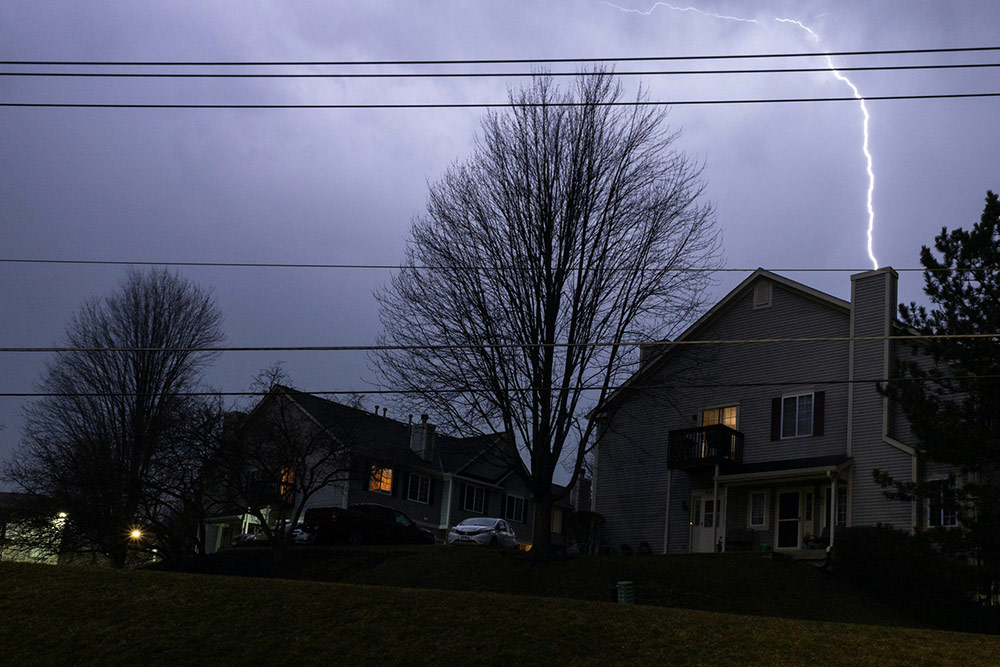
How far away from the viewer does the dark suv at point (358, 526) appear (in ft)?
110

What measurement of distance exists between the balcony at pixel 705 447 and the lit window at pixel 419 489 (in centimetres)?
1762

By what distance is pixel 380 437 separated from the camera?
46656 millimetres

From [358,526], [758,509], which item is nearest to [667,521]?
[758,509]

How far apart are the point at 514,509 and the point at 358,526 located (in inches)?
776

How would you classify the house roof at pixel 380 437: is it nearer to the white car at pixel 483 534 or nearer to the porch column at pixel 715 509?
the white car at pixel 483 534

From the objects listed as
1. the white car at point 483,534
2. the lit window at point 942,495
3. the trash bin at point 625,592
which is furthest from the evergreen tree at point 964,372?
the white car at point 483,534

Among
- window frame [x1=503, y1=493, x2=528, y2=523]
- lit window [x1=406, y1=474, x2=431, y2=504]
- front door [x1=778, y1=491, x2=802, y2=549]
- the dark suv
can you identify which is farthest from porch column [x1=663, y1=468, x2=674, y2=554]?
window frame [x1=503, y1=493, x2=528, y2=523]

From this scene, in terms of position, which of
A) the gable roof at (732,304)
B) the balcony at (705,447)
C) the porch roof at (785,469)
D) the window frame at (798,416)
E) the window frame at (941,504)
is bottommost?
the window frame at (941,504)

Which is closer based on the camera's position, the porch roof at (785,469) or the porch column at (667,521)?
the porch roof at (785,469)

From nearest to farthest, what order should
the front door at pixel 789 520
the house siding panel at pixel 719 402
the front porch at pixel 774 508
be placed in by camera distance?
the front porch at pixel 774 508, the front door at pixel 789 520, the house siding panel at pixel 719 402

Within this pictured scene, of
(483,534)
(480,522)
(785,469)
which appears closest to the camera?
(785,469)

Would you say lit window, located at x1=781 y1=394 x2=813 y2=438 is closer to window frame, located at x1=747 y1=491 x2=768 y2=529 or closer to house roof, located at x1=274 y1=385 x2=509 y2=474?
window frame, located at x1=747 y1=491 x2=768 y2=529

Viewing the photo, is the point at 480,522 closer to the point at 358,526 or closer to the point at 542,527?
the point at 358,526

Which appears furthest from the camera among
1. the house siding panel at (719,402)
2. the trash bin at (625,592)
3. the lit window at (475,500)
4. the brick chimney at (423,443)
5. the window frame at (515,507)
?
the window frame at (515,507)
